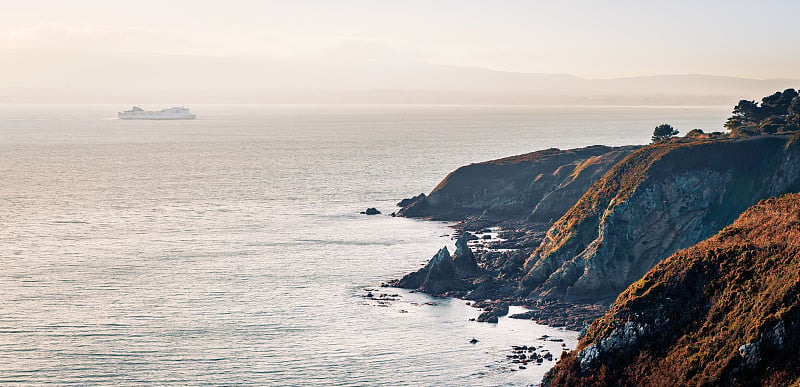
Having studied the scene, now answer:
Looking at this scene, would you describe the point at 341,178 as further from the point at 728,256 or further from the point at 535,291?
the point at 728,256

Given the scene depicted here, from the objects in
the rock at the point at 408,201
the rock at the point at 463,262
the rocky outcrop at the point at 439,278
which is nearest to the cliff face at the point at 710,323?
the rocky outcrop at the point at 439,278

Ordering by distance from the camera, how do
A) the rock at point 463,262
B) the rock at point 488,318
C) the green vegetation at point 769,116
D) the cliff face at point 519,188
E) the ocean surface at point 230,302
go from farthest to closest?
the cliff face at point 519,188
the green vegetation at point 769,116
the rock at point 463,262
the rock at point 488,318
the ocean surface at point 230,302

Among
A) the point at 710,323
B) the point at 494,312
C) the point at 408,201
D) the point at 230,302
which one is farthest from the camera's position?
the point at 408,201

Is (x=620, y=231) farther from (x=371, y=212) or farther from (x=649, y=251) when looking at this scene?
(x=371, y=212)

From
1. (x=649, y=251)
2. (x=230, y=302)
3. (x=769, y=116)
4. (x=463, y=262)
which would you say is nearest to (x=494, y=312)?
(x=463, y=262)

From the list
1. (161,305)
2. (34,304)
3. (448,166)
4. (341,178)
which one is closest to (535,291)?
(161,305)

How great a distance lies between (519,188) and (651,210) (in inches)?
1692

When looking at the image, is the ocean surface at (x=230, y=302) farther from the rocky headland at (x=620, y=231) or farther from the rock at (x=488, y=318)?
the rocky headland at (x=620, y=231)

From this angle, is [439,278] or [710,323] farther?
[439,278]

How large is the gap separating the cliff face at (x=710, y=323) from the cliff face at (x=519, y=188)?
55.4m

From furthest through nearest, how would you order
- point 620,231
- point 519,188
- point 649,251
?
point 519,188
point 620,231
point 649,251

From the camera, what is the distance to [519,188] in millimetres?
125812

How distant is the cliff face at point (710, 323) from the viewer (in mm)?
47125

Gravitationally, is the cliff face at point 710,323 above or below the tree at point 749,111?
below
